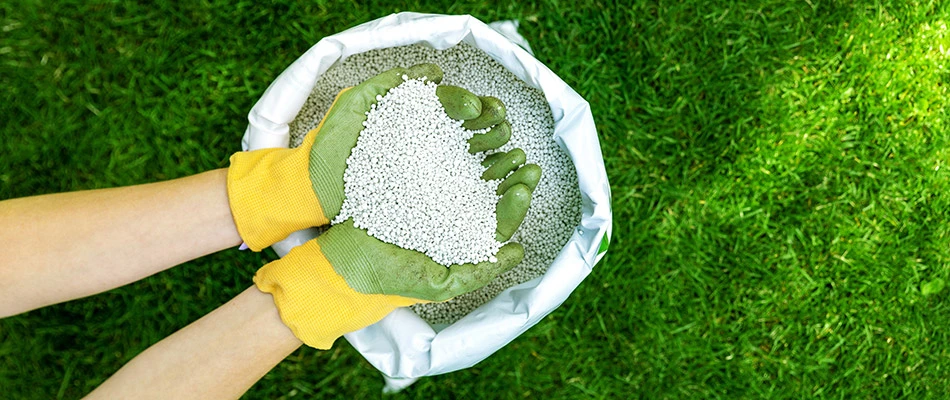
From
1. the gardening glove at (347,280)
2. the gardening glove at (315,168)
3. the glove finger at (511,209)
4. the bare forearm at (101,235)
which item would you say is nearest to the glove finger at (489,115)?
the gardening glove at (315,168)

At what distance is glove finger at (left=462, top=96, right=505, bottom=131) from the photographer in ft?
3.00

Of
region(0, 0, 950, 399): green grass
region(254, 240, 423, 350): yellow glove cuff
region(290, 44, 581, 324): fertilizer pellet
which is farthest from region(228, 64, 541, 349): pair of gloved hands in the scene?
region(0, 0, 950, 399): green grass

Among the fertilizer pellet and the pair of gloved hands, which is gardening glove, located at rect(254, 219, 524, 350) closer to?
the pair of gloved hands

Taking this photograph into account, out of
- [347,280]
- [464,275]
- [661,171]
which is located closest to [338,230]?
[347,280]

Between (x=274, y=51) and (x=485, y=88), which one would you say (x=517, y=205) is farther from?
(x=274, y=51)

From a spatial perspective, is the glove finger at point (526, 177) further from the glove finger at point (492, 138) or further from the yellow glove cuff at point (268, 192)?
the yellow glove cuff at point (268, 192)

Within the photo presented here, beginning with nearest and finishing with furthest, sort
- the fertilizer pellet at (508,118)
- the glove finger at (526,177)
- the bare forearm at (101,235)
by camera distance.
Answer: the bare forearm at (101,235)
the glove finger at (526,177)
the fertilizer pellet at (508,118)

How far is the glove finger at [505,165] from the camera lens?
92cm

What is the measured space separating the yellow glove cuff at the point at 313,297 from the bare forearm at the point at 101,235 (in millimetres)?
109

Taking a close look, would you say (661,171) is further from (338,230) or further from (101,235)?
(101,235)

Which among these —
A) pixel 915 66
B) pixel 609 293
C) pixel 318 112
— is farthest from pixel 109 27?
pixel 915 66

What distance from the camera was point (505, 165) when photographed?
0.93m

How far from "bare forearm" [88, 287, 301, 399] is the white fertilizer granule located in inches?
7.1

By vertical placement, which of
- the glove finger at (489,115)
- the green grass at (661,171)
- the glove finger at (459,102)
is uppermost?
the glove finger at (459,102)
